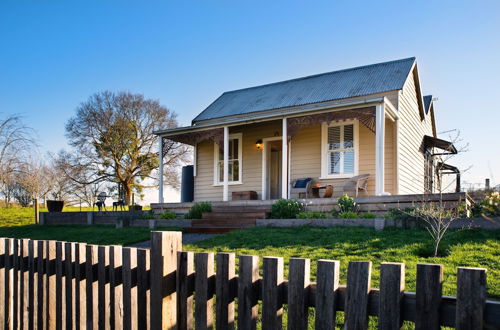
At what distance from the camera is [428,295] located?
1.47 meters

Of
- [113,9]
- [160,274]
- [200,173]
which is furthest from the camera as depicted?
[200,173]

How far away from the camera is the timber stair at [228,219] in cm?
1057

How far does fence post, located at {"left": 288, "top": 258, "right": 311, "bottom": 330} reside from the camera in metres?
1.75

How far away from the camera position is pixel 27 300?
3.21 m

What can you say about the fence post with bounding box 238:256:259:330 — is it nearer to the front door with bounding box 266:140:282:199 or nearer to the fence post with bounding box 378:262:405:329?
the fence post with bounding box 378:262:405:329

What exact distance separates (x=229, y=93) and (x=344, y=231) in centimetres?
1275

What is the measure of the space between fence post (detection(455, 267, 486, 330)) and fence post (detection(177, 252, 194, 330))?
1.31 meters

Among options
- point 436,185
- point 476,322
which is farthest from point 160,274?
point 436,185

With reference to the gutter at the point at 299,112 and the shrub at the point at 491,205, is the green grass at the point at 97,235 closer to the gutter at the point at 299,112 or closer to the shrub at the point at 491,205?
the gutter at the point at 299,112

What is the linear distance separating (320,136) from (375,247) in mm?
7918

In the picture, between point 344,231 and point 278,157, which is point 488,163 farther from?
point 278,157

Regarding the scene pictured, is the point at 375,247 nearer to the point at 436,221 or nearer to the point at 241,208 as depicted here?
the point at 436,221

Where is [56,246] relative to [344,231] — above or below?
above

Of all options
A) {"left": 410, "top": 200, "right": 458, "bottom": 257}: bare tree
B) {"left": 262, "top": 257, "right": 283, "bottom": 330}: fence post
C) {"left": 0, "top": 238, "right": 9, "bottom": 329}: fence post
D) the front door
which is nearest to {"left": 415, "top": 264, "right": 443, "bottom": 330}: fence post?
{"left": 262, "top": 257, "right": 283, "bottom": 330}: fence post
